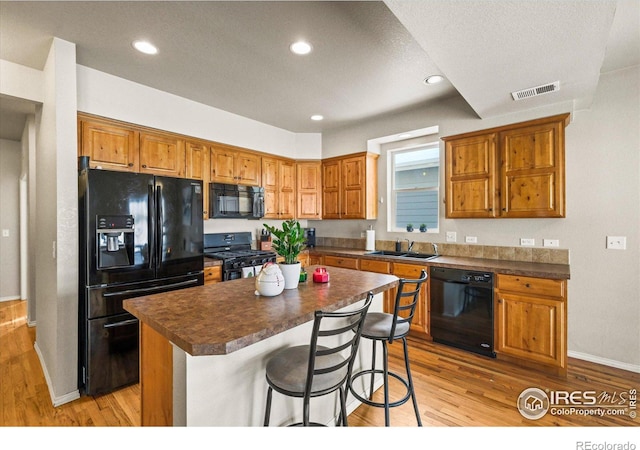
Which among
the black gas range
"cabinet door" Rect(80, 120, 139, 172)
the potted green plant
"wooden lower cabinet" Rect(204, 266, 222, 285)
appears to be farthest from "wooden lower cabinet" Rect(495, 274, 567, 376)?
"cabinet door" Rect(80, 120, 139, 172)

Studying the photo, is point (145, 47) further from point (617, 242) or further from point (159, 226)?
point (617, 242)

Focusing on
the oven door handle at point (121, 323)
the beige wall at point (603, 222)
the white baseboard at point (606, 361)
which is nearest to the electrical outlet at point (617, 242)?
the beige wall at point (603, 222)

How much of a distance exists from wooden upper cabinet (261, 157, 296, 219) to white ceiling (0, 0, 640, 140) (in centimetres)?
132

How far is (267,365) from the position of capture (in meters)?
1.47

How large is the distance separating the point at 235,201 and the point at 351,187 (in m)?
1.68

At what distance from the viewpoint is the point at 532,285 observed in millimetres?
2740

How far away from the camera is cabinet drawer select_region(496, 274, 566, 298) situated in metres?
2.63

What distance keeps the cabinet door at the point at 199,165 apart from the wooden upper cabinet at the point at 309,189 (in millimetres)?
1523

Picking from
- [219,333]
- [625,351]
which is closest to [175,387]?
[219,333]

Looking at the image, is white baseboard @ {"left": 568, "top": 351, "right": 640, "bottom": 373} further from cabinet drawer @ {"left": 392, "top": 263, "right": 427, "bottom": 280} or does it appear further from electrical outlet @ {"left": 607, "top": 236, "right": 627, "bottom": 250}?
cabinet drawer @ {"left": 392, "top": 263, "right": 427, "bottom": 280}

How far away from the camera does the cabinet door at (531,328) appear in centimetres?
263

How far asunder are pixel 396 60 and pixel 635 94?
2.19m
